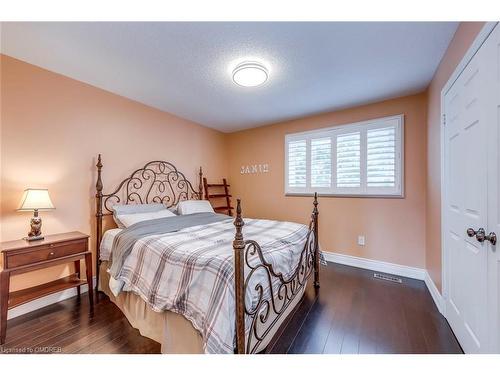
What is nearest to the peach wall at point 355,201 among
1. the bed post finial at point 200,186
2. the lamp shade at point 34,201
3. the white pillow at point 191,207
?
the bed post finial at point 200,186

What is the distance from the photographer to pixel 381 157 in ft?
9.74

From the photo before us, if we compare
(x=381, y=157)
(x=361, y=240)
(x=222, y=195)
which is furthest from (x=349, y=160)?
(x=222, y=195)

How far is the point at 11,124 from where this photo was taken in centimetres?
201

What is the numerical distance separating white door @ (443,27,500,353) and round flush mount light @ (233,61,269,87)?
157cm

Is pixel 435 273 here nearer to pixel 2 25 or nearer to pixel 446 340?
pixel 446 340

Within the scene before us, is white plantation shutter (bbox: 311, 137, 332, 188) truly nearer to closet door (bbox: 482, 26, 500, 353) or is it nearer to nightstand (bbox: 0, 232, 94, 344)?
closet door (bbox: 482, 26, 500, 353)

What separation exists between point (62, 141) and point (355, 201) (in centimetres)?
388

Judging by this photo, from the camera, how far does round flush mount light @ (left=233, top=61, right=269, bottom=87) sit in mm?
2041

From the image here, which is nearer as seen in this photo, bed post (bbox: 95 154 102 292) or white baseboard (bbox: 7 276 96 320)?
white baseboard (bbox: 7 276 96 320)

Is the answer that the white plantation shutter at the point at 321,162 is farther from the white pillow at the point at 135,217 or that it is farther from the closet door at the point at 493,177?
the white pillow at the point at 135,217

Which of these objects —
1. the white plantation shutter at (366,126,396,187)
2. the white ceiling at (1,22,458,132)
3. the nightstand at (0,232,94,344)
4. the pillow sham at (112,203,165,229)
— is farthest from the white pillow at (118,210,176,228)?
the white plantation shutter at (366,126,396,187)

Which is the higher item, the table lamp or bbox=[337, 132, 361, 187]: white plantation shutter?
bbox=[337, 132, 361, 187]: white plantation shutter

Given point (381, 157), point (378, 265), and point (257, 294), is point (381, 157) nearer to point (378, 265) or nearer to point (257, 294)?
point (378, 265)
